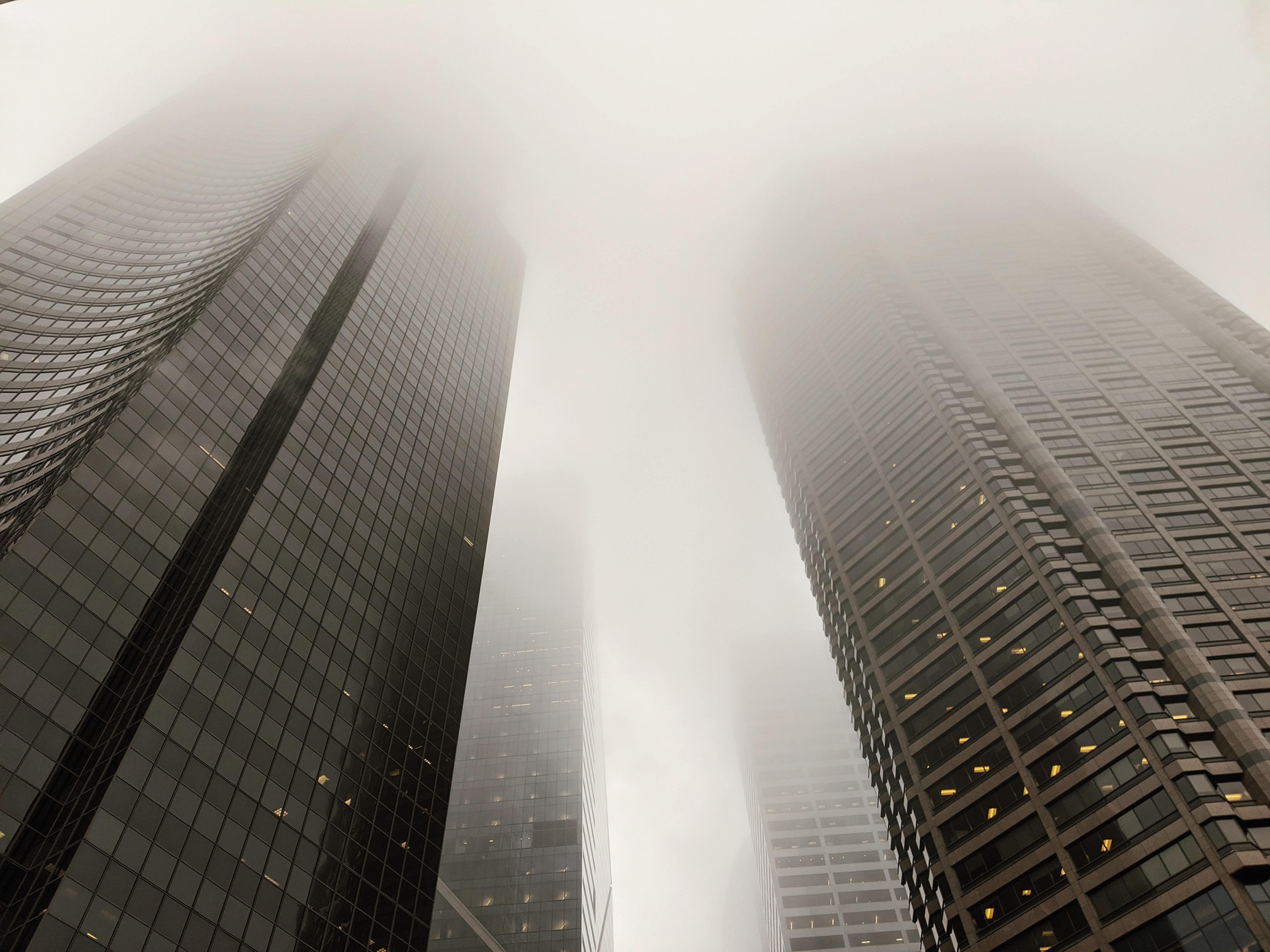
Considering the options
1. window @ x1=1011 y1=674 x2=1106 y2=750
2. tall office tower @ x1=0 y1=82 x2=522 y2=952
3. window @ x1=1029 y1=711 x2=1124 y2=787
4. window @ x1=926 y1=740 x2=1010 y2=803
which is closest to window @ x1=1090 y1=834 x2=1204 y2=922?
window @ x1=1029 y1=711 x2=1124 y2=787

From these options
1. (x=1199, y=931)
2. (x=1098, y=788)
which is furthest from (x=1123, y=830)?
(x=1199, y=931)

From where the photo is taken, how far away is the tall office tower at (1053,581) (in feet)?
212

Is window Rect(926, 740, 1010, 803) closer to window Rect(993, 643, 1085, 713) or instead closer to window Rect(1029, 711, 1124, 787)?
window Rect(993, 643, 1085, 713)

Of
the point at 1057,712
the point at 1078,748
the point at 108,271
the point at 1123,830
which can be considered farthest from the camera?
the point at 108,271

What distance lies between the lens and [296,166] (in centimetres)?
15200

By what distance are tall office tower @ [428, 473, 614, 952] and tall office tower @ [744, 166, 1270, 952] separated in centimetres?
5919

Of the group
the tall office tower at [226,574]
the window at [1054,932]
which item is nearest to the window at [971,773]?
the window at [1054,932]

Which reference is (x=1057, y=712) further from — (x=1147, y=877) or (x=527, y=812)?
(x=527, y=812)

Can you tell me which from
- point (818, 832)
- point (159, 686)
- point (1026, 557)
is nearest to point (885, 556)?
point (1026, 557)

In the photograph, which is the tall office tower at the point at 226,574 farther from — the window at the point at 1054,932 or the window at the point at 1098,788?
the window at the point at 1098,788

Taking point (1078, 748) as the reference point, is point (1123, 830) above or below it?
below

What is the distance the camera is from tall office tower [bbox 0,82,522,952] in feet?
155

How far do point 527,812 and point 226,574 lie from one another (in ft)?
325

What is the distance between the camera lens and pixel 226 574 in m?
62.3
